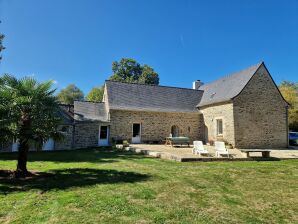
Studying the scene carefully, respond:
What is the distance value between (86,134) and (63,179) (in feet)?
40.8

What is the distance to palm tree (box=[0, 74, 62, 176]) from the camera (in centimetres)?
743

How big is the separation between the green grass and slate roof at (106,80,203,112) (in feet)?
42.9

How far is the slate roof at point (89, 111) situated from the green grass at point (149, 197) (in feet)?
38.1

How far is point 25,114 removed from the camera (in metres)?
7.85

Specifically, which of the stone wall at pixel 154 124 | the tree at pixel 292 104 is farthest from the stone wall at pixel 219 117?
the tree at pixel 292 104

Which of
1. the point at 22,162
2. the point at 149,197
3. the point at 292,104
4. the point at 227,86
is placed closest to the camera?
the point at 149,197

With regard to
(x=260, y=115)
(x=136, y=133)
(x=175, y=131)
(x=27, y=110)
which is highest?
(x=260, y=115)

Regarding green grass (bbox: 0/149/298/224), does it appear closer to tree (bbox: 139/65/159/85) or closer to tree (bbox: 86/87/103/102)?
tree (bbox: 86/87/103/102)

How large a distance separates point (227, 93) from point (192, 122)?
14.8 feet

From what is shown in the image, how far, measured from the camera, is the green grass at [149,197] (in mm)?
4293

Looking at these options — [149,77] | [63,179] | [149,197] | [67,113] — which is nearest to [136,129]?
[67,113]

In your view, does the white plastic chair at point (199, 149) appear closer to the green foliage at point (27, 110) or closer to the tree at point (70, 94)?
the green foliage at point (27, 110)

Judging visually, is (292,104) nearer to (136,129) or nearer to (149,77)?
(136,129)

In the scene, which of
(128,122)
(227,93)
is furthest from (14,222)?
(227,93)
